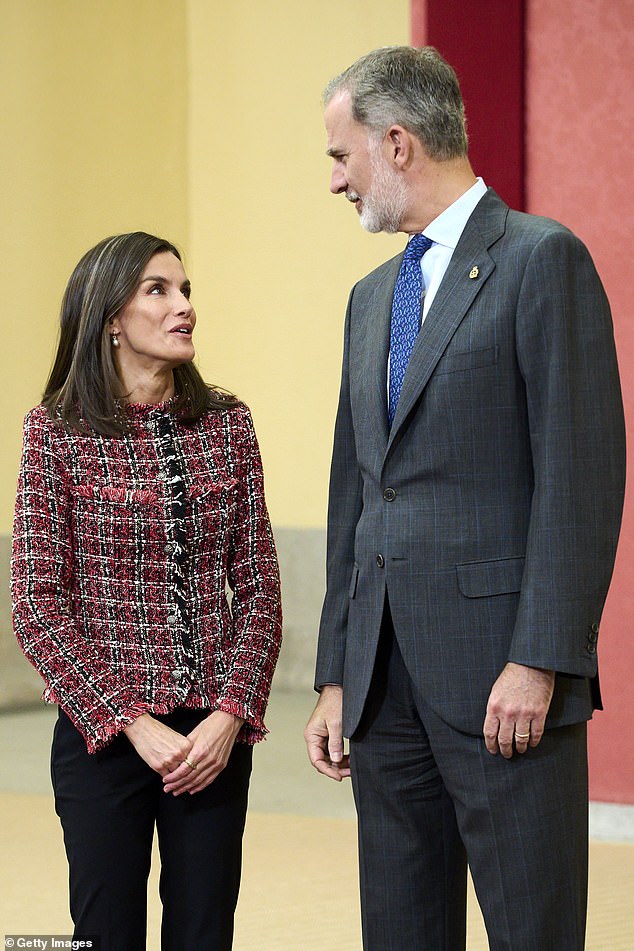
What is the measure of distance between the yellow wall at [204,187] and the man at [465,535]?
440 cm

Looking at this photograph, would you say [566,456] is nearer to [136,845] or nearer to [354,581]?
[354,581]

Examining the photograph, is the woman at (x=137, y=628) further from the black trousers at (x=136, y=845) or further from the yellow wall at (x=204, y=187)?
the yellow wall at (x=204, y=187)

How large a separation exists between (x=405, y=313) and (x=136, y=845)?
36.8 inches

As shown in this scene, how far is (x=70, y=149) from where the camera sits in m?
6.97

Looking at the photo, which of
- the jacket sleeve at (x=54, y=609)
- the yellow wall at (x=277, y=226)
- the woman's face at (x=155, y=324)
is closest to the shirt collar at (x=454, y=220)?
the woman's face at (x=155, y=324)

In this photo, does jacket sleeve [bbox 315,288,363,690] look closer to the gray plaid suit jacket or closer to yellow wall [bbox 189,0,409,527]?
the gray plaid suit jacket

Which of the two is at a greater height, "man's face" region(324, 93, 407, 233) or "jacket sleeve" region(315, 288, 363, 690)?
"man's face" region(324, 93, 407, 233)

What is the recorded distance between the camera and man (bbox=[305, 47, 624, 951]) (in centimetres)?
185

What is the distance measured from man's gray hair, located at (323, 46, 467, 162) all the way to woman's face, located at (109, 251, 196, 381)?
0.44 meters

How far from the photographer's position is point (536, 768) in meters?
1.90

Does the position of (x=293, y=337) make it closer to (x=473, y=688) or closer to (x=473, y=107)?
(x=473, y=107)

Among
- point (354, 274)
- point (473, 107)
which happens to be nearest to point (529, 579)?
point (473, 107)

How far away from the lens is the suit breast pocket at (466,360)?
1.90 metres

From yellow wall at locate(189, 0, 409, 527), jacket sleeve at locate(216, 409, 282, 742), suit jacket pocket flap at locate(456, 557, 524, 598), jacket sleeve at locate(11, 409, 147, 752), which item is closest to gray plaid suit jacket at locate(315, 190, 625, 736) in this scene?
suit jacket pocket flap at locate(456, 557, 524, 598)
